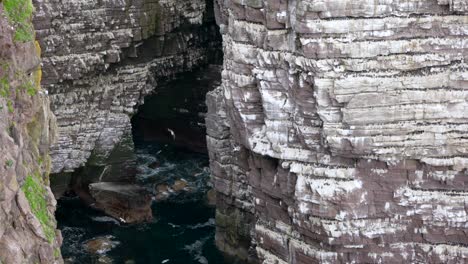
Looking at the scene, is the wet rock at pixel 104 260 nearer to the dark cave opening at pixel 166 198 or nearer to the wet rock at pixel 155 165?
the dark cave opening at pixel 166 198

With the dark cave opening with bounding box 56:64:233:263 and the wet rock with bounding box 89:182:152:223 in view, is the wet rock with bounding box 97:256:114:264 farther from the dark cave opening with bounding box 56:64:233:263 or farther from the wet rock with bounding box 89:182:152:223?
the wet rock with bounding box 89:182:152:223

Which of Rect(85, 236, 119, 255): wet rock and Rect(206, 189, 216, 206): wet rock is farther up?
Rect(206, 189, 216, 206): wet rock

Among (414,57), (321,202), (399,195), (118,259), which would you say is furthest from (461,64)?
(118,259)

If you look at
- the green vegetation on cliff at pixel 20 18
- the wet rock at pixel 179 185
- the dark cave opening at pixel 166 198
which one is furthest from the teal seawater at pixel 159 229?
the green vegetation on cliff at pixel 20 18

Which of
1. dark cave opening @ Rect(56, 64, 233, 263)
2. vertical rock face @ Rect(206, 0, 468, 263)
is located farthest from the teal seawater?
vertical rock face @ Rect(206, 0, 468, 263)

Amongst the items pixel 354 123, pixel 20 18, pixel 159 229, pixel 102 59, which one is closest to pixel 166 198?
pixel 159 229
